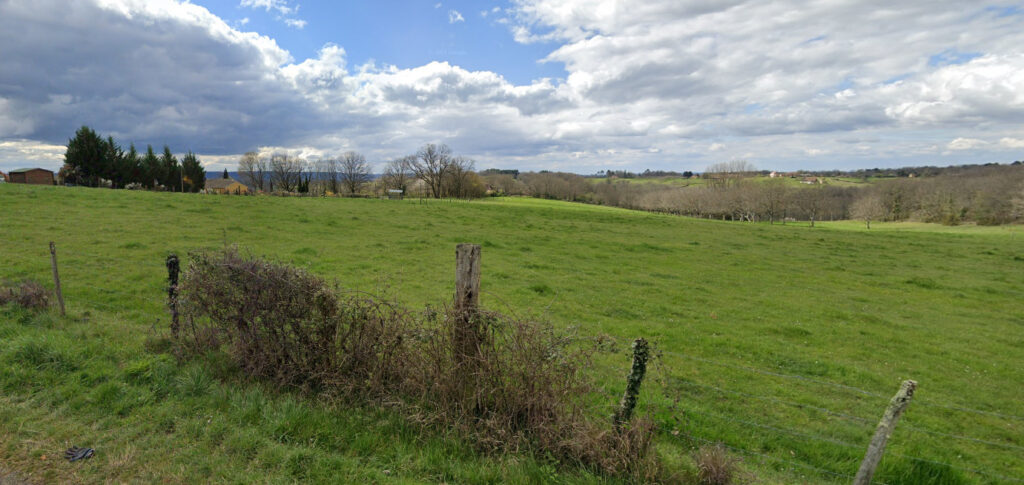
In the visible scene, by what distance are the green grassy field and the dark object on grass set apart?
79 millimetres

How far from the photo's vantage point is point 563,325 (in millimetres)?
10781

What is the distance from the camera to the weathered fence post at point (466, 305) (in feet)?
16.1

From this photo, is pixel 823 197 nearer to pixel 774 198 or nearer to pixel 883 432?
pixel 774 198

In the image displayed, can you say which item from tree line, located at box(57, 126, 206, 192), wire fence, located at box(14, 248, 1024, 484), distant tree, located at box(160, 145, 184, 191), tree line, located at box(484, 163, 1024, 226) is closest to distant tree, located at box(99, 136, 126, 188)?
tree line, located at box(57, 126, 206, 192)

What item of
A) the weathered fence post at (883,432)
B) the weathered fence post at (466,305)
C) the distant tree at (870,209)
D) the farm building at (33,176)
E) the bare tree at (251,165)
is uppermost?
the bare tree at (251,165)

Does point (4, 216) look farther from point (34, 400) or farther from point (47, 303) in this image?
point (34, 400)

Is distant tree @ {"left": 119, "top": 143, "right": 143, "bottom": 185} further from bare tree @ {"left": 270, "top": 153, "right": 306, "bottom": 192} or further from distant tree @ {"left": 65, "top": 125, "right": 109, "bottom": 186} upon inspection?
bare tree @ {"left": 270, "top": 153, "right": 306, "bottom": 192}

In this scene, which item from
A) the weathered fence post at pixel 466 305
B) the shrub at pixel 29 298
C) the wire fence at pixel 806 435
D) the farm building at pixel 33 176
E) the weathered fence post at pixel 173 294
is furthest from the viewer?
the farm building at pixel 33 176

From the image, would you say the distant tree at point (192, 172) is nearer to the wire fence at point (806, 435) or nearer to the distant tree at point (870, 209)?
the wire fence at point (806, 435)

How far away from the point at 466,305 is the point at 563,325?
6.22 meters

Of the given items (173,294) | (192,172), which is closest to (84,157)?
(192,172)

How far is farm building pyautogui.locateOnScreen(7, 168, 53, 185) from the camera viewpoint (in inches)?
2741

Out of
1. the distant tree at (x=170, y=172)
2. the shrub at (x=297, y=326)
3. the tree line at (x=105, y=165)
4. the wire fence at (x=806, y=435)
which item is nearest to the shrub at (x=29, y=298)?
the shrub at (x=297, y=326)

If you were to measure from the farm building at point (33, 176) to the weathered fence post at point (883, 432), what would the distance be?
329 ft
